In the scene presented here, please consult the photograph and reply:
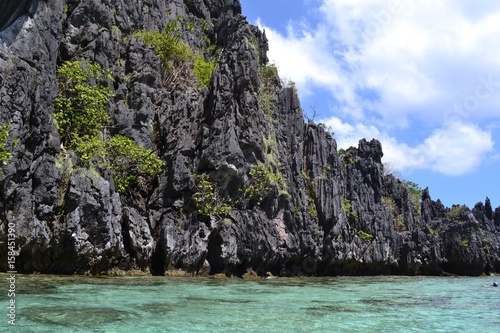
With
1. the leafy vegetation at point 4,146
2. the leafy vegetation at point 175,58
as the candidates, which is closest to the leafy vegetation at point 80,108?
the leafy vegetation at point 4,146

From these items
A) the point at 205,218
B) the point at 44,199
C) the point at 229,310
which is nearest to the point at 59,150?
the point at 44,199

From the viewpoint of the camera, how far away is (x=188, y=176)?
2623cm

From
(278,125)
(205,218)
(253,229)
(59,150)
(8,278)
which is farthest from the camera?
(278,125)

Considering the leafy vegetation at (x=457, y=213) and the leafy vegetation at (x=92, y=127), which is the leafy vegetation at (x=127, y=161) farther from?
the leafy vegetation at (x=457, y=213)

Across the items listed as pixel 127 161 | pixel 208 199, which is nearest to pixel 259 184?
pixel 208 199

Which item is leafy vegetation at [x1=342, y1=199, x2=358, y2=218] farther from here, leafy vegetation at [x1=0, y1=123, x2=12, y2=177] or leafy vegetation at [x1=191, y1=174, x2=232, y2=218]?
leafy vegetation at [x1=0, y1=123, x2=12, y2=177]

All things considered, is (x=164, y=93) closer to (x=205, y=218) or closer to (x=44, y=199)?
(x=205, y=218)

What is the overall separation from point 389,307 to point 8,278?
42.9 ft

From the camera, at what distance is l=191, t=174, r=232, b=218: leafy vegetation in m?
25.7

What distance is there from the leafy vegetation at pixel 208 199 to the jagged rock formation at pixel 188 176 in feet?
1.26

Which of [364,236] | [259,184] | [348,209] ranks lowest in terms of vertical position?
[364,236]

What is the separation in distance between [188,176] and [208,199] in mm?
1961

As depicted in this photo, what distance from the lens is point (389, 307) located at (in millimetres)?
13234

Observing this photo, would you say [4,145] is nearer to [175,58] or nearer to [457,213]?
[175,58]
